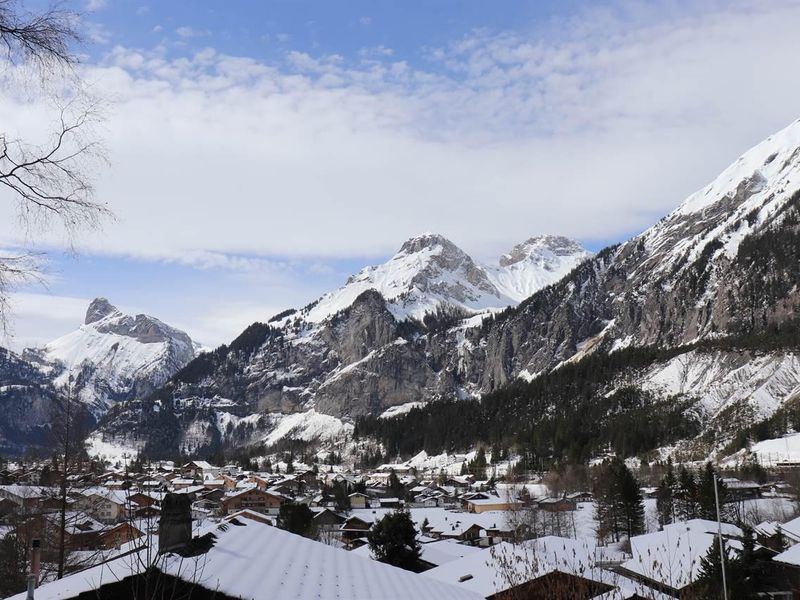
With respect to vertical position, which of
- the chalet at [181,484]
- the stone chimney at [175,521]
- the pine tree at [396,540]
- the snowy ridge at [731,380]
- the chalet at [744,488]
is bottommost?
the chalet at [744,488]

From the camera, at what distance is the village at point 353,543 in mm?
10641

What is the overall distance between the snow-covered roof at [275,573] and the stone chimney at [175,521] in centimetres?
65

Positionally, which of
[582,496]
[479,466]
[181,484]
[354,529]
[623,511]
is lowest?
[582,496]

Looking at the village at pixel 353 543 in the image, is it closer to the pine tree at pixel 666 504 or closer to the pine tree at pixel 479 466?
the pine tree at pixel 666 504

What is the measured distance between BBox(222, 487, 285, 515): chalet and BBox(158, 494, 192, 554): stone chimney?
8148cm

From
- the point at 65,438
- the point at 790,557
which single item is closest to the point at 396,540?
the point at 790,557

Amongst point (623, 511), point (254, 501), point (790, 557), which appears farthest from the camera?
point (254, 501)

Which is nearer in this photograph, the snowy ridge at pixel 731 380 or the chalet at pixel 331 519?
the chalet at pixel 331 519

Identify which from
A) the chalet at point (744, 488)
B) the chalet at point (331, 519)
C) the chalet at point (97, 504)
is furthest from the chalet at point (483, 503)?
the chalet at point (97, 504)

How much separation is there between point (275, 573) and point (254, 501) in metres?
88.8

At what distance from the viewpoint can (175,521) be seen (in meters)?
13.6

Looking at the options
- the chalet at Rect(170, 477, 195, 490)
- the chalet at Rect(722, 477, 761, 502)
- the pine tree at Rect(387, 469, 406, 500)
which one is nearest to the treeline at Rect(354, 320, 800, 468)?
the pine tree at Rect(387, 469, 406, 500)

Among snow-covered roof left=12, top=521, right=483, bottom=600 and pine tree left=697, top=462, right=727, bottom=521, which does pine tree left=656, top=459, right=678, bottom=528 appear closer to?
pine tree left=697, top=462, right=727, bottom=521

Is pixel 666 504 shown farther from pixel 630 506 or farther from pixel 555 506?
pixel 555 506
